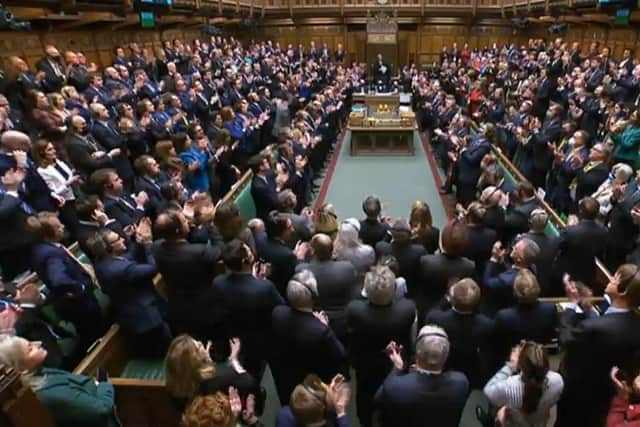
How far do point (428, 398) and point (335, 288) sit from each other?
1167 millimetres

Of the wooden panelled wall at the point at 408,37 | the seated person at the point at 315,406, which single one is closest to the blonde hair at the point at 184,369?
the seated person at the point at 315,406

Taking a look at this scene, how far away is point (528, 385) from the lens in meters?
2.39

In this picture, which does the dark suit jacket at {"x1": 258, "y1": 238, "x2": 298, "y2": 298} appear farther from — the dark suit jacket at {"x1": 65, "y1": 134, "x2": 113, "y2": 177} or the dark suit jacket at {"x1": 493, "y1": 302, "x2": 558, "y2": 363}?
the dark suit jacket at {"x1": 65, "y1": 134, "x2": 113, "y2": 177}

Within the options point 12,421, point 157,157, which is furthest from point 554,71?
point 12,421

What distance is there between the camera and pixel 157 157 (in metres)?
5.64

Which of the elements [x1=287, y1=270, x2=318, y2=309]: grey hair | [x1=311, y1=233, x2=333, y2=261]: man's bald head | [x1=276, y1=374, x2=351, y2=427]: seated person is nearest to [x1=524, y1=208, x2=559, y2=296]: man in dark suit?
[x1=311, y1=233, x2=333, y2=261]: man's bald head

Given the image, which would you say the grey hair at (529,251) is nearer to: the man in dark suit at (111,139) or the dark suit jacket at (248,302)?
the dark suit jacket at (248,302)

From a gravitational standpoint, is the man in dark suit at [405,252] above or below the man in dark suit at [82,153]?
below

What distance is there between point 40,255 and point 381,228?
2649 millimetres

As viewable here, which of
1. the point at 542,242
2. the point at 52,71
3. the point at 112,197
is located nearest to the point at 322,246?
the point at 542,242

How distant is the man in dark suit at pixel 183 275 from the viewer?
340 cm

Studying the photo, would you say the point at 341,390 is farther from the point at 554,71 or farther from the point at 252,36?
the point at 252,36

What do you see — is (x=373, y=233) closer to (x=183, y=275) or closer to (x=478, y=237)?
(x=478, y=237)

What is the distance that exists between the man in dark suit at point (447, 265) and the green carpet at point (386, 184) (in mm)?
4205
